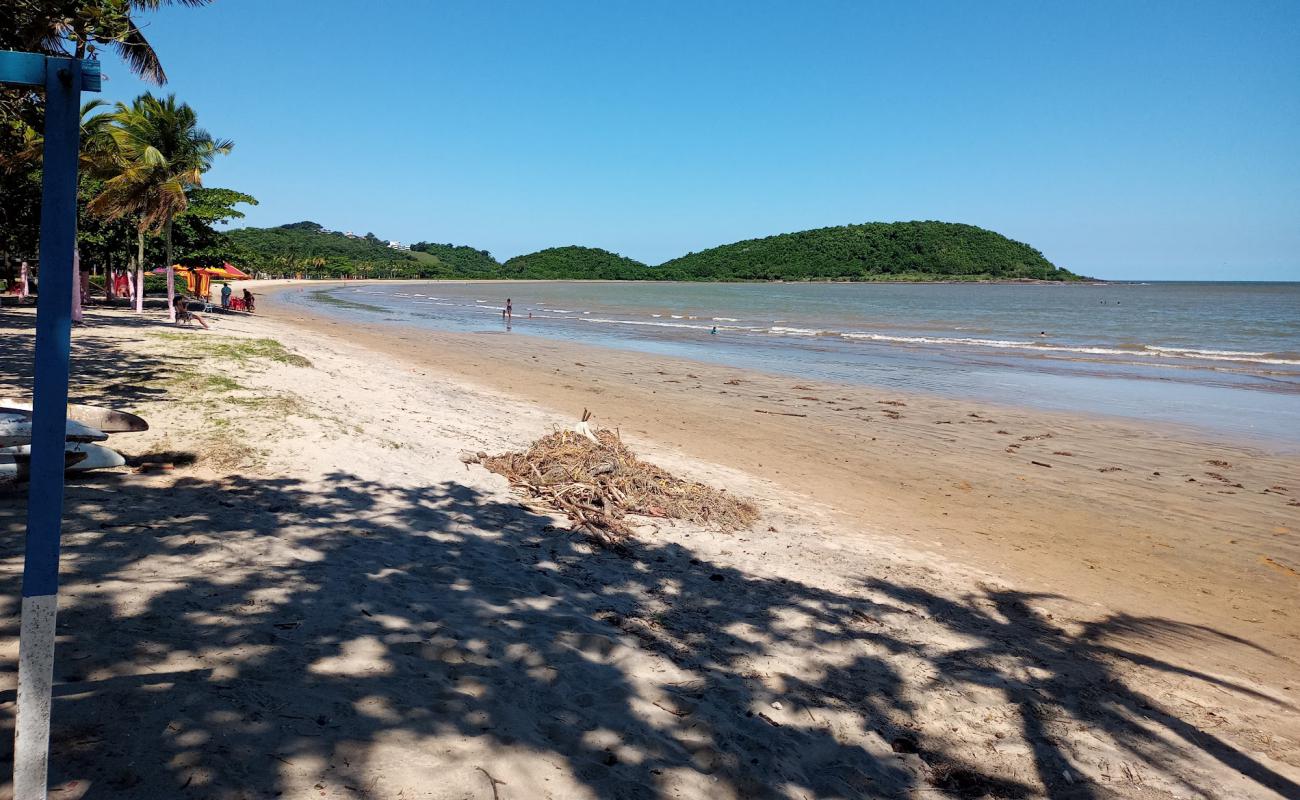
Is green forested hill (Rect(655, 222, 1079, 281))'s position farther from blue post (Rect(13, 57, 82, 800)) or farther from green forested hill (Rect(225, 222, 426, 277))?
blue post (Rect(13, 57, 82, 800))

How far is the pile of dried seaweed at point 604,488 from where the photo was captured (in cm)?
659

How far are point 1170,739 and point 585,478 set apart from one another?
193 inches

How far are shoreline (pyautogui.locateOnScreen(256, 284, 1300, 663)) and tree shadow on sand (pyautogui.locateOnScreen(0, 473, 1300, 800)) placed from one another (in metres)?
1.20

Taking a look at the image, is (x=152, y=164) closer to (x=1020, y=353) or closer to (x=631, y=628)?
(x=631, y=628)

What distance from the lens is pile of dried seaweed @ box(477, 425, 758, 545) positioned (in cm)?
659

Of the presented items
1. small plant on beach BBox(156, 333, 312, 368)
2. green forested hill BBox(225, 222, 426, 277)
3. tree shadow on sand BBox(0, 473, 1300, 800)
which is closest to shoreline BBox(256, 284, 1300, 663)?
tree shadow on sand BBox(0, 473, 1300, 800)

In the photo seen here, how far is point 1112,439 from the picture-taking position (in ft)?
39.8

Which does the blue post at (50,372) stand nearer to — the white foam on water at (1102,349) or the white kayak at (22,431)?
the white kayak at (22,431)

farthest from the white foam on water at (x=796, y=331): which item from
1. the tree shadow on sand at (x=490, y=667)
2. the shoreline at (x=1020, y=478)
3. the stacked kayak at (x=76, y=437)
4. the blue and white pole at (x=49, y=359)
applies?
the blue and white pole at (x=49, y=359)

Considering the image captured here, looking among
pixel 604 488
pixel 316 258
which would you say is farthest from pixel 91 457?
pixel 316 258

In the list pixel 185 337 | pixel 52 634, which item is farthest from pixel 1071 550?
pixel 185 337

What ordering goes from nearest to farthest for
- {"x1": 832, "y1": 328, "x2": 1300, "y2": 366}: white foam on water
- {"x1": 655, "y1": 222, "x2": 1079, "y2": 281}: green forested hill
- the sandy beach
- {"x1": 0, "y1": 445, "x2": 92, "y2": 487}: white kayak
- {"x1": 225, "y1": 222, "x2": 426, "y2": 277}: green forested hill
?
the sandy beach → {"x1": 0, "y1": 445, "x2": 92, "y2": 487}: white kayak → {"x1": 832, "y1": 328, "x2": 1300, "y2": 366}: white foam on water → {"x1": 225, "y1": 222, "x2": 426, "y2": 277}: green forested hill → {"x1": 655, "y1": 222, "x2": 1079, "y2": 281}: green forested hill

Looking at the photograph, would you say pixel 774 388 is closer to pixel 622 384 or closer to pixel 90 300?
pixel 622 384

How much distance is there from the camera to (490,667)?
3582 mm
